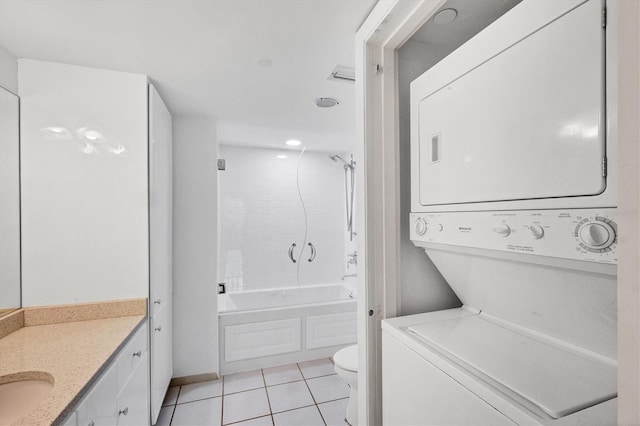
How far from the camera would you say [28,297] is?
1713 mm

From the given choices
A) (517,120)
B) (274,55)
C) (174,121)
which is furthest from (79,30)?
(517,120)

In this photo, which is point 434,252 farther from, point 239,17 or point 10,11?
point 10,11

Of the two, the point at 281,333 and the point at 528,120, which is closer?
the point at 528,120

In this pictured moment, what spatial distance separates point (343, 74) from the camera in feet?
6.22

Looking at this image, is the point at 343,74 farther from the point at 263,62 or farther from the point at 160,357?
the point at 160,357

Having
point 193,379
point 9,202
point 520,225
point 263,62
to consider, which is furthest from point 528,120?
point 193,379

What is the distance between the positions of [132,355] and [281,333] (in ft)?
5.12

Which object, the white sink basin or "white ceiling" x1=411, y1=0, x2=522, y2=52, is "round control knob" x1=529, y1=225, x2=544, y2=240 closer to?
"white ceiling" x1=411, y1=0, x2=522, y2=52

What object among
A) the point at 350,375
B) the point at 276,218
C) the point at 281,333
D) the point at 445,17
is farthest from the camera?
the point at 276,218

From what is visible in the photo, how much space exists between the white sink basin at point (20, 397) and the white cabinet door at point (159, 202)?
750 mm

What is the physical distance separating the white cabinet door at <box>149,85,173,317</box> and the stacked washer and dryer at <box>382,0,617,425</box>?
5.25ft

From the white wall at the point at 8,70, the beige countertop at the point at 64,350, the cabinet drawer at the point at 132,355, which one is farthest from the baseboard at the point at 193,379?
the white wall at the point at 8,70

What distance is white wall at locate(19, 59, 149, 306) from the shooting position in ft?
5.65

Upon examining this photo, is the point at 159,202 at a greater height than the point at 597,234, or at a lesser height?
greater
